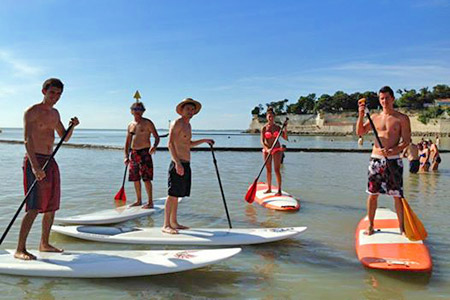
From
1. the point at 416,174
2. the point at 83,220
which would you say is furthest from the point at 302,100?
the point at 83,220

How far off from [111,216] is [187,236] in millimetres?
1955

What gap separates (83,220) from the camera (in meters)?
6.32

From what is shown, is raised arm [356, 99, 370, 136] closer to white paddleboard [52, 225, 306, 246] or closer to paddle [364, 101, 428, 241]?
paddle [364, 101, 428, 241]

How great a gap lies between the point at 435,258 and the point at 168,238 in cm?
355

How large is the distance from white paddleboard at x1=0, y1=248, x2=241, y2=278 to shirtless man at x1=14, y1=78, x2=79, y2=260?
209mm

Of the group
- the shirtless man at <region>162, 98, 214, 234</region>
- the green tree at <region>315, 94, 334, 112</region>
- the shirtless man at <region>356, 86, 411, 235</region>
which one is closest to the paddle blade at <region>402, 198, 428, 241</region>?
the shirtless man at <region>356, 86, 411, 235</region>

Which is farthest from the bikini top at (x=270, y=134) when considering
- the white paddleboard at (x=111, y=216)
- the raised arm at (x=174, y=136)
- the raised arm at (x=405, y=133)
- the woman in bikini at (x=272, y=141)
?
the raised arm at (x=405, y=133)

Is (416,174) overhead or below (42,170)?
below

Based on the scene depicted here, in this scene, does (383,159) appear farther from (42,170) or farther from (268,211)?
(42,170)

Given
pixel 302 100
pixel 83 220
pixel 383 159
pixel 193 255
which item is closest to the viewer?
pixel 193 255

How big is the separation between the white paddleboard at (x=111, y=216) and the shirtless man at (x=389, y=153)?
4060mm

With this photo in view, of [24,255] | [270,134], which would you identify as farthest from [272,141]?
[24,255]

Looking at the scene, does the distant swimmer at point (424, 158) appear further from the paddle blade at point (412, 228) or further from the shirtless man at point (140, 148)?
the shirtless man at point (140, 148)

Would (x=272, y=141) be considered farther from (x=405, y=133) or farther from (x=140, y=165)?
(x=405, y=133)
